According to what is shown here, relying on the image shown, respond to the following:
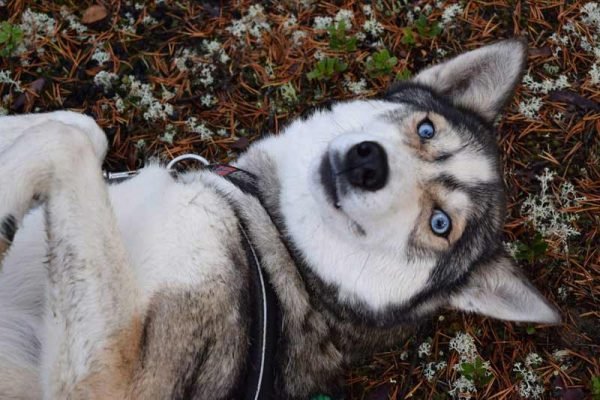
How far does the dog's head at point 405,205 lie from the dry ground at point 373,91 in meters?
0.92

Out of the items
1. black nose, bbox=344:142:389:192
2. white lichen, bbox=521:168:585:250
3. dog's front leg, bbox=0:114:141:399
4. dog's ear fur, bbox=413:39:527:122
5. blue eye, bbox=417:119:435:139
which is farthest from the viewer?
white lichen, bbox=521:168:585:250

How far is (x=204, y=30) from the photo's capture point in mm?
4484

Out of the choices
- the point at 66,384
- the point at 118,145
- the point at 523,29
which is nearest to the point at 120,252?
the point at 66,384

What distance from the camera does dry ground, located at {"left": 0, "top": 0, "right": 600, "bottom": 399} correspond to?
164 inches

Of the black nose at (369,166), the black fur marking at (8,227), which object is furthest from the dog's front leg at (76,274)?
the black nose at (369,166)

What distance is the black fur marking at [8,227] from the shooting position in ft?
8.77

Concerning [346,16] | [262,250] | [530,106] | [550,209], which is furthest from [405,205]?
[346,16]

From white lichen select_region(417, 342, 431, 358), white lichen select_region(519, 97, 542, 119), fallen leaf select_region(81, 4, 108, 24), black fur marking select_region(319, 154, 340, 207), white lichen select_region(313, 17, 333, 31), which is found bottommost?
white lichen select_region(417, 342, 431, 358)

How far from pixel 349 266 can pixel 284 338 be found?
54cm

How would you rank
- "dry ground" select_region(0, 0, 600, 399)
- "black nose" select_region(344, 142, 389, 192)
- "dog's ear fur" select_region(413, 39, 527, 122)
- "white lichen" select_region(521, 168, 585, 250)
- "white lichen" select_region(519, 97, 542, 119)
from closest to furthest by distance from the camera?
"black nose" select_region(344, 142, 389, 192) < "dog's ear fur" select_region(413, 39, 527, 122) < "dry ground" select_region(0, 0, 600, 399) < "white lichen" select_region(521, 168, 585, 250) < "white lichen" select_region(519, 97, 542, 119)

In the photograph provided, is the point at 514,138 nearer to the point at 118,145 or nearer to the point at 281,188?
the point at 281,188

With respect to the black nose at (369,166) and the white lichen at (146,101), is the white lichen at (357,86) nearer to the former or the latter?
the white lichen at (146,101)

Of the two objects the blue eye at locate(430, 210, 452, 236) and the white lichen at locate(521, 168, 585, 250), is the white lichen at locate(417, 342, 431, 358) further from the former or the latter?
the blue eye at locate(430, 210, 452, 236)

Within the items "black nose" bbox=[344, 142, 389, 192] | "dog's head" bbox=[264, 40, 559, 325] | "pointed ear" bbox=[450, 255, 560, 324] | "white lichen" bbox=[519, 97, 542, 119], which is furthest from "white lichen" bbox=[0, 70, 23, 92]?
"white lichen" bbox=[519, 97, 542, 119]
